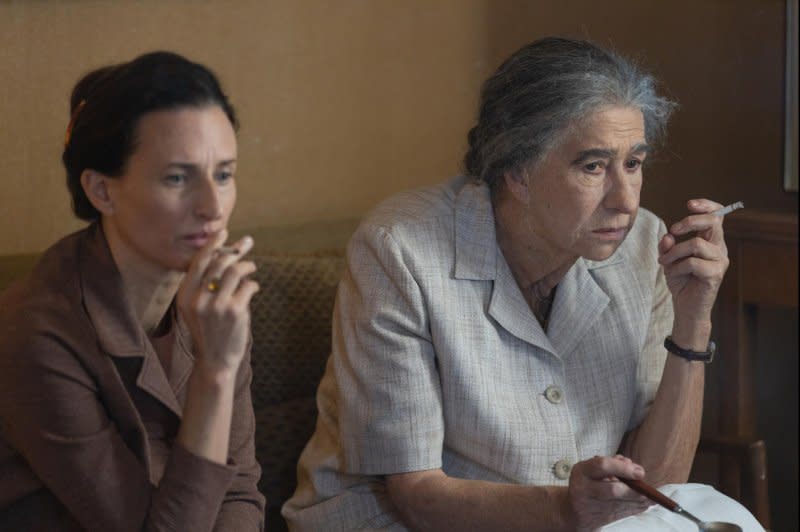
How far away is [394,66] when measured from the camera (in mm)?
2111

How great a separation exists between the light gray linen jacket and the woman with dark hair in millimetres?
361

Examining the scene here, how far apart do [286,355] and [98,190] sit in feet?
2.13

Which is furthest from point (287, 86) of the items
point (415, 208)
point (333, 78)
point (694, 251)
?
point (694, 251)

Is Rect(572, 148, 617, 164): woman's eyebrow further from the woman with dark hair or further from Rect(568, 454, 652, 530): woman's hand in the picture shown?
the woman with dark hair

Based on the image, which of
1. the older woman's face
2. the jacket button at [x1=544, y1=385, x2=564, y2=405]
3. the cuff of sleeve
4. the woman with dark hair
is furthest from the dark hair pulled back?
the jacket button at [x1=544, y1=385, x2=564, y2=405]

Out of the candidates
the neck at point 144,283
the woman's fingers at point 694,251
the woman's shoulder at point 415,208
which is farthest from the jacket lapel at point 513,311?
the neck at point 144,283

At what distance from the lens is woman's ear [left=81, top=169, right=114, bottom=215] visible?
48.3 inches

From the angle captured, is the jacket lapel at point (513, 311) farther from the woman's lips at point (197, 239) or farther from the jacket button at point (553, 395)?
the woman's lips at point (197, 239)

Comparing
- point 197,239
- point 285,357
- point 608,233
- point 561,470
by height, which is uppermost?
point 197,239

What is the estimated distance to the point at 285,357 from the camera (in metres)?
1.82

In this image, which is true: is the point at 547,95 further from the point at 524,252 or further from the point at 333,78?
the point at 333,78

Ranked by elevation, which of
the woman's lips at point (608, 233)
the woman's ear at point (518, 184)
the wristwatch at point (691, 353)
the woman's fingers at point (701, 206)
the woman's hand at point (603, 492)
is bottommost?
the woman's hand at point (603, 492)

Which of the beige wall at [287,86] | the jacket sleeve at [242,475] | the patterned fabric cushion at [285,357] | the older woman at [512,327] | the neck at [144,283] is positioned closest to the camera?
the neck at [144,283]

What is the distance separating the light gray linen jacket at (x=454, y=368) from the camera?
1.54 m
